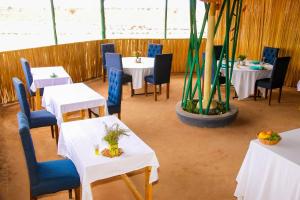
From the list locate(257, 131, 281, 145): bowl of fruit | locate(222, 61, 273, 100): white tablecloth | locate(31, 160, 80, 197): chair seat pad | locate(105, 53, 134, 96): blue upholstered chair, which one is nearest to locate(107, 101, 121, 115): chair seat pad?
locate(105, 53, 134, 96): blue upholstered chair

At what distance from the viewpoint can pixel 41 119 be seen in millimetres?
3799

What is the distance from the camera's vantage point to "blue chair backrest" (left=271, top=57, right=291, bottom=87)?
5.71 meters

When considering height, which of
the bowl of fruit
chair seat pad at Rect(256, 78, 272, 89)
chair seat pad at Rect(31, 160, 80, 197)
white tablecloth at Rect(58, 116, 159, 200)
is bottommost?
chair seat pad at Rect(31, 160, 80, 197)

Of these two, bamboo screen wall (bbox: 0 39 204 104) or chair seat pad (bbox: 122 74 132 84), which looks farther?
chair seat pad (bbox: 122 74 132 84)

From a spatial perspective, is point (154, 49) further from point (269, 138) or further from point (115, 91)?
point (269, 138)

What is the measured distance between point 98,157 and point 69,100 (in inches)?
63.5

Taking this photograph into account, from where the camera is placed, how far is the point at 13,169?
360cm

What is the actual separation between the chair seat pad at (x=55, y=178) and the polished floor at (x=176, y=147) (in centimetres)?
32

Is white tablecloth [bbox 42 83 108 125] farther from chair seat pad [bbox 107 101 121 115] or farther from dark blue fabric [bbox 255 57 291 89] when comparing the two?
dark blue fabric [bbox 255 57 291 89]

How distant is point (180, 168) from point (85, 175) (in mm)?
1644

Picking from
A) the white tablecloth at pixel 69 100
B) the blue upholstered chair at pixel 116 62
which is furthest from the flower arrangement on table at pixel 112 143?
the blue upholstered chair at pixel 116 62

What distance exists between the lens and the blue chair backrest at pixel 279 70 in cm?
571

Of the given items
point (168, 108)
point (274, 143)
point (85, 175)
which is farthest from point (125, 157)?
point (168, 108)

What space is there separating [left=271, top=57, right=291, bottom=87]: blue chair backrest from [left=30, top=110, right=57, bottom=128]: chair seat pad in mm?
4268
